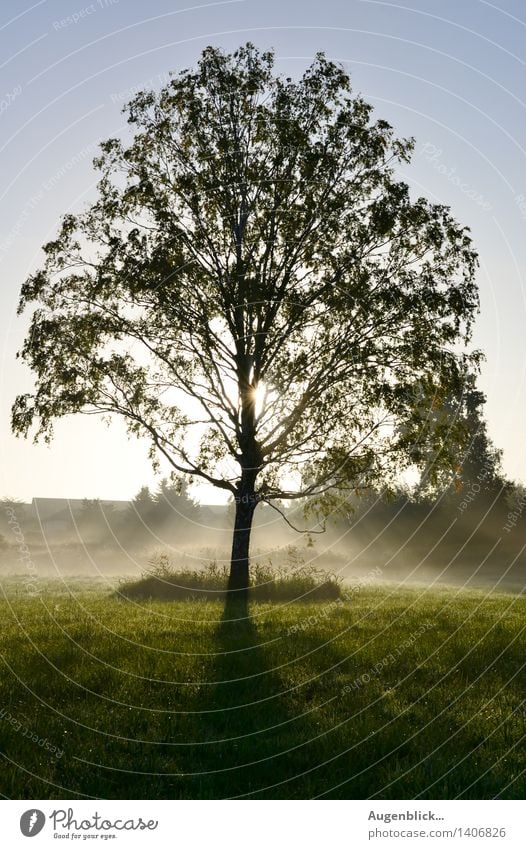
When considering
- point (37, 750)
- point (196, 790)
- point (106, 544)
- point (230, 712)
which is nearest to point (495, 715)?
point (230, 712)

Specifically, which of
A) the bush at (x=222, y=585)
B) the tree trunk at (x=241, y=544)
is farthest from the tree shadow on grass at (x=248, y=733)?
the bush at (x=222, y=585)

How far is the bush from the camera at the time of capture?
70.7 ft

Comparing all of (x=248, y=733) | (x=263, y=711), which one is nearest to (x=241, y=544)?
(x=263, y=711)

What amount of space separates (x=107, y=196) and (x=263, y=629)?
13724 millimetres

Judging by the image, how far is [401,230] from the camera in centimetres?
1936

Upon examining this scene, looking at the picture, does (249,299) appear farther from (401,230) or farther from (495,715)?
(495,715)

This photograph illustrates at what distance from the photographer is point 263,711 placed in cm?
754

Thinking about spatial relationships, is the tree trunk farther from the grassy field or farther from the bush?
the grassy field

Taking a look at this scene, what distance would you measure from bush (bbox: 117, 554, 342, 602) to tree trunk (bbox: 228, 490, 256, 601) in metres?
0.62

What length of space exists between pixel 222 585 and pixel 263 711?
1588 centimetres

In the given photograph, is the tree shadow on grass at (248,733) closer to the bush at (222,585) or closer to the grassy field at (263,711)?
the grassy field at (263,711)

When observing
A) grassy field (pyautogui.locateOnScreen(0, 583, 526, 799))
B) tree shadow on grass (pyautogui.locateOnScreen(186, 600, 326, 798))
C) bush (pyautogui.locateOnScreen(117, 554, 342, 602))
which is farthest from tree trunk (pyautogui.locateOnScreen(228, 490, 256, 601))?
tree shadow on grass (pyautogui.locateOnScreen(186, 600, 326, 798))

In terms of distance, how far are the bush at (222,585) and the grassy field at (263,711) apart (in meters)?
8.98

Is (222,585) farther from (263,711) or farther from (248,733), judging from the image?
(248,733)
